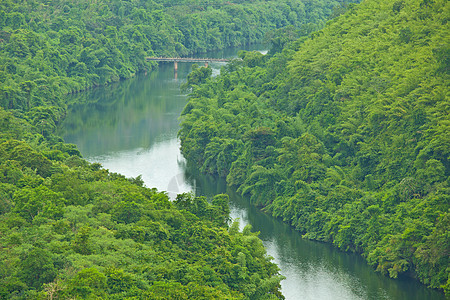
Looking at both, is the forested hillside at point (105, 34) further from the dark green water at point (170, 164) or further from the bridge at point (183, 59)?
the dark green water at point (170, 164)

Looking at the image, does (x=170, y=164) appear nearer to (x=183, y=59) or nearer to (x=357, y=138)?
(x=357, y=138)

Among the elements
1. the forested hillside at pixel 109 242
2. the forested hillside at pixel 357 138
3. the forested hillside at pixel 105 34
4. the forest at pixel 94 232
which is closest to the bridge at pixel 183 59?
the forested hillside at pixel 105 34

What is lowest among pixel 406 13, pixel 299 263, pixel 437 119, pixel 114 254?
pixel 299 263

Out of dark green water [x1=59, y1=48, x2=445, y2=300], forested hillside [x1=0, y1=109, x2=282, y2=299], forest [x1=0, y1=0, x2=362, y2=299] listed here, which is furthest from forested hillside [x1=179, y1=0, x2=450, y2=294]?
forested hillside [x1=0, y1=109, x2=282, y2=299]

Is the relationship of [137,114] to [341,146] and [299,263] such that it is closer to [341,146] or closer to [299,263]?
[341,146]

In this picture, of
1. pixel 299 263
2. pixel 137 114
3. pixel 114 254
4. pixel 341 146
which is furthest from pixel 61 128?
pixel 114 254

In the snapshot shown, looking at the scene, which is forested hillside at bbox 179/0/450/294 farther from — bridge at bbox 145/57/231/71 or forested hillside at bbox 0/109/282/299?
bridge at bbox 145/57/231/71

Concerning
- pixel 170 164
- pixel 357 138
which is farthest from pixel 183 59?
pixel 357 138
